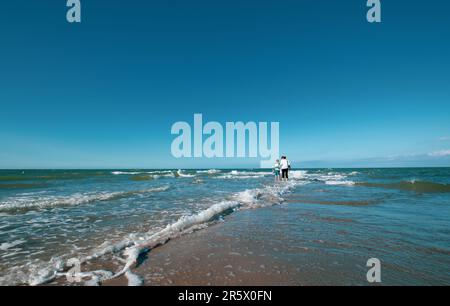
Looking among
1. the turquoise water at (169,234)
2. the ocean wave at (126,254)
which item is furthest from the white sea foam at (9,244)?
the ocean wave at (126,254)

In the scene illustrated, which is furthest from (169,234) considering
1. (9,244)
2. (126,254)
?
(9,244)

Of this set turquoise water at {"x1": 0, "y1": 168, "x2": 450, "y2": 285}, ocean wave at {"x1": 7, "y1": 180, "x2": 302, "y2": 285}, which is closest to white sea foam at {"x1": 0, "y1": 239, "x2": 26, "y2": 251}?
turquoise water at {"x1": 0, "y1": 168, "x2": 450, "y2": 285}

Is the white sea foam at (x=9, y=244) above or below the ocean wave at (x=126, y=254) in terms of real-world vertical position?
below

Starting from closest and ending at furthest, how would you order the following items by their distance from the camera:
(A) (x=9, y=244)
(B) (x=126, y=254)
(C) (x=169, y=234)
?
(B) (x=126, y=254) → (A) (x=9, y=244) → (C) (x=169, y=234)

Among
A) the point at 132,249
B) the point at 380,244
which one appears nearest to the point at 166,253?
the point at 132,249

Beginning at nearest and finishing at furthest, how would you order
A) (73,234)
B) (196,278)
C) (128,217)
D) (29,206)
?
(196,278)
(73,234)
(128,217)
(29,206)

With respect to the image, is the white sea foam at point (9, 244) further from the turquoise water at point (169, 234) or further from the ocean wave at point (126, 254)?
the ocean wave at point (126, 254)

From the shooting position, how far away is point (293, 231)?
5617mm

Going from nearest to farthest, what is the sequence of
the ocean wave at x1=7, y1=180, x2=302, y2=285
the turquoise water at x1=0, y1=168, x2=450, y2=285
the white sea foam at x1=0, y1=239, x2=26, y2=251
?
the ocean wave at x1=7, y1=180, x2=302, y2=285, the turquoise water at x1=0, y1=168, x2=450, y2=285, the white sea foam at x1=0, y1=239, x2=26, y2=251

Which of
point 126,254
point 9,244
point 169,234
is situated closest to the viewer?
point 126,254

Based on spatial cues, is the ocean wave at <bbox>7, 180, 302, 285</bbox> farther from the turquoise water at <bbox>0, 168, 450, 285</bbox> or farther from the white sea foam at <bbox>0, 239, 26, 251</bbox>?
the white sea foam at <bbox>0, 239, 26, 251</bbox>

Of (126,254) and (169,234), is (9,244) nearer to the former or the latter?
(126,254)
